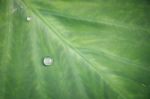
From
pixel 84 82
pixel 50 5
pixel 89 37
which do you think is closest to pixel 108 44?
pixel 89 37

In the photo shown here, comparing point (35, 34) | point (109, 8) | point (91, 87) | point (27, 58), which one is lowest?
point (91, 87)

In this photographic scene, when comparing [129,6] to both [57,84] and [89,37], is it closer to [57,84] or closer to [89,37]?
[89,37]

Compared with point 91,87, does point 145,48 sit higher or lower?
higher

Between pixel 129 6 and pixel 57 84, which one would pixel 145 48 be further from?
pixel 57 84

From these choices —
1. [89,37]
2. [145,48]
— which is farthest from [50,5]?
[145,48]

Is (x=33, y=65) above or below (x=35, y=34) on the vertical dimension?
below
